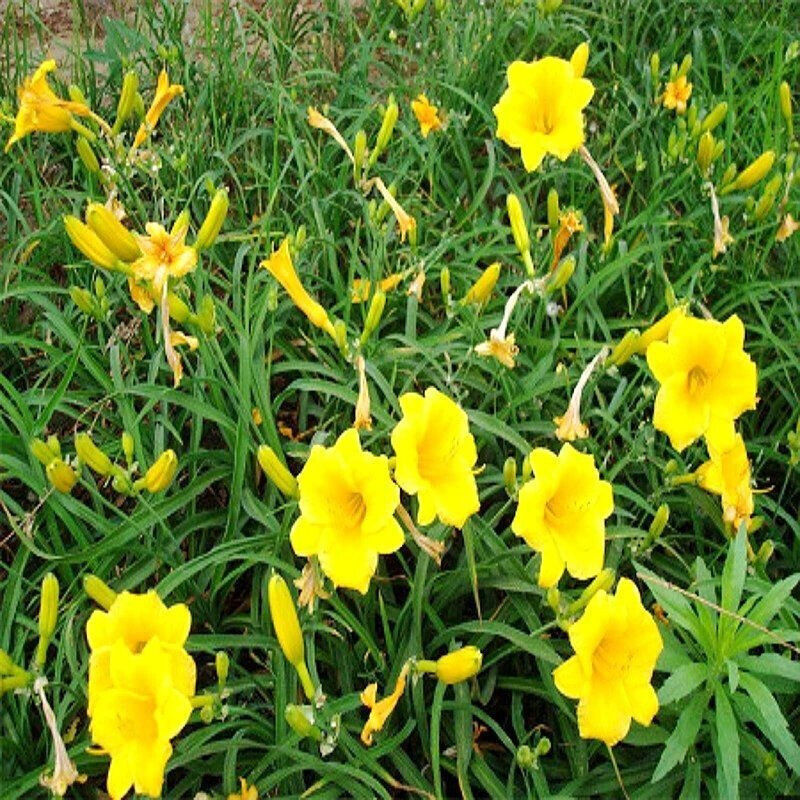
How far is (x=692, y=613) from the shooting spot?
1693 millimetres

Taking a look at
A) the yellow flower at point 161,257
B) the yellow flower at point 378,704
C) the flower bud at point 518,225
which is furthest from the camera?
the flower bud at point 518,225

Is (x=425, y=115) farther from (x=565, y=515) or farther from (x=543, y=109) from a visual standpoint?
(x=565, y=515)

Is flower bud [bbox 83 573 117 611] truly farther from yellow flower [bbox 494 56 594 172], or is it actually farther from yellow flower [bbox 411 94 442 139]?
yellow flower [bbox 411 94 442 139]

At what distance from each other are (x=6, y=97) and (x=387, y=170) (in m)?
0.99

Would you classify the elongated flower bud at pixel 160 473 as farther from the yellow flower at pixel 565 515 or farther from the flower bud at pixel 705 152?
the flower bud at pixel 705 152

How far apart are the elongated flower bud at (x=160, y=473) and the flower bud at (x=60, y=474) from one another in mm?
106

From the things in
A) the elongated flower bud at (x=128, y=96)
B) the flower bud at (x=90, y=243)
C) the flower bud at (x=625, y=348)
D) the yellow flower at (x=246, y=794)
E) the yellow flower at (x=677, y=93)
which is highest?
the elongated flower bud at (x=128, y=96)

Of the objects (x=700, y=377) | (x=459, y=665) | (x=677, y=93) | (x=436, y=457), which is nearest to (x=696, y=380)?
(x=700, y=377)

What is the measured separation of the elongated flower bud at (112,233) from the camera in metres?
1.69

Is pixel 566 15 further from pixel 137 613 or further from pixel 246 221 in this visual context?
pixel 137 613

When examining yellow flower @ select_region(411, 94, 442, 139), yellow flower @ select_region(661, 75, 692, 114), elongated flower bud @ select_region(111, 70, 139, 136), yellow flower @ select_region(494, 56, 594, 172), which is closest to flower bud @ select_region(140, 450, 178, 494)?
elongated flower bud @ select_region(111, 70, 139, 136)

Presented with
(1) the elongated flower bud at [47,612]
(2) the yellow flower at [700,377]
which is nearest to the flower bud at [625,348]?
(2) the yellow flower at [700,377]

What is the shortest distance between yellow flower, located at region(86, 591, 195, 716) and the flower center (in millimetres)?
868

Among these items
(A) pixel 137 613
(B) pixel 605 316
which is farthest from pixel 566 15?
(A) pixel 137 613
